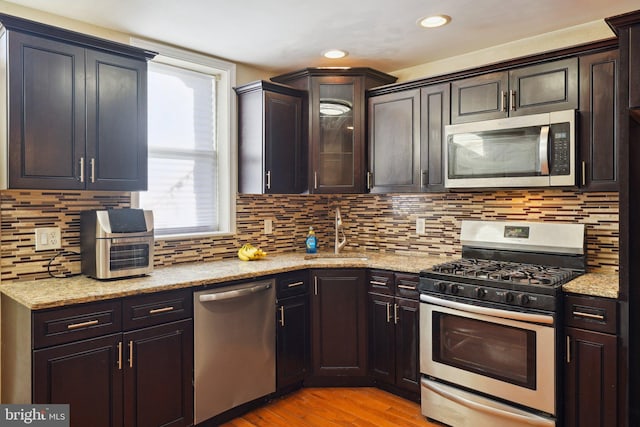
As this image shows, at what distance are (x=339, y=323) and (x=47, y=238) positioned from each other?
193cm

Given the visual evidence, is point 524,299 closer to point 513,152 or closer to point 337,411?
point 513,152

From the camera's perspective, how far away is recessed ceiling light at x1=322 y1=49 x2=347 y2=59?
10.4 ft

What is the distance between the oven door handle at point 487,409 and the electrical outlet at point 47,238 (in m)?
2.36

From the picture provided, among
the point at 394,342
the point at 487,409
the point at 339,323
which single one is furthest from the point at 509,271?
the point at 339,323

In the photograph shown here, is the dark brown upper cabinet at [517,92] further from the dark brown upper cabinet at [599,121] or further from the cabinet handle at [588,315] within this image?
the cabinet handle at [588,315]

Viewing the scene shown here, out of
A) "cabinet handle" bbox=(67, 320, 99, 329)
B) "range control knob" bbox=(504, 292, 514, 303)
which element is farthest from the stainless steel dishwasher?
"range control knob" bbox=(504, 292, 514, 303)

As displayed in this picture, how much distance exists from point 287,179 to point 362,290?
3.38 feet

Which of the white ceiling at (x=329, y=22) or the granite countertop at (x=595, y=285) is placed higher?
the white ceiling at (x=329, y=22)

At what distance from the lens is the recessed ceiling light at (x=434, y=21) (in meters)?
2.58

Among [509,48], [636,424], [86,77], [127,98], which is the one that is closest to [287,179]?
[127,98]

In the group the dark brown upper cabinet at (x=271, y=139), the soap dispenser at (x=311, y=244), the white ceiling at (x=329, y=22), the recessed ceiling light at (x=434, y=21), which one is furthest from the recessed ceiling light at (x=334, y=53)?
the soap dispenser at (x=311, y=244)

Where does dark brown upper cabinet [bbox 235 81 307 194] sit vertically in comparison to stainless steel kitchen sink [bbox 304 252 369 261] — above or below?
above

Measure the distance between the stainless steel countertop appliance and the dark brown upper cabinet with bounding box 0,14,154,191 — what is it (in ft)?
0.59

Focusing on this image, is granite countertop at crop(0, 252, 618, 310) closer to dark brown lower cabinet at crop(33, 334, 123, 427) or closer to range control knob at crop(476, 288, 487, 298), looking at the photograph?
dark brown lower cabinet at crop(33, 334, 123, 427)
